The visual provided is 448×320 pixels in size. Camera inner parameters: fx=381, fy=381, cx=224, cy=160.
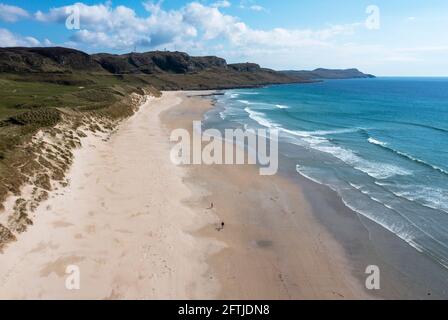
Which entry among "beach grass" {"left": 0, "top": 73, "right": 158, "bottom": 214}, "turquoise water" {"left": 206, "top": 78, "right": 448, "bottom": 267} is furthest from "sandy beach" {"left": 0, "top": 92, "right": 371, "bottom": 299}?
"turquoise water" {"left": 206, "top": 78, "right": 448, "bottom": 267}

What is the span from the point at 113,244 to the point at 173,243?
9.14 ft

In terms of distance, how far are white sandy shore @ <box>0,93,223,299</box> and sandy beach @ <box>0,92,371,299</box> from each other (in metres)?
0.05

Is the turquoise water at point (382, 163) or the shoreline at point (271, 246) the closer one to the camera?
the shoreline at point (271, 246)

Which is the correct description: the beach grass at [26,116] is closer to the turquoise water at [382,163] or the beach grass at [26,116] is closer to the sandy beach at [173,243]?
the sandy beach at [173,243]

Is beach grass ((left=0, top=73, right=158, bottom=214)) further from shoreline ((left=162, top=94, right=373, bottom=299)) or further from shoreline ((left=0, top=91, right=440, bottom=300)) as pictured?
shoreline ((left=162, top=94, right=373, bottom=299))

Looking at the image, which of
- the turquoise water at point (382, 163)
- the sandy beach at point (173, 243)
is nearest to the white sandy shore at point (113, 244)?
the sandy beach at point (173, 243)

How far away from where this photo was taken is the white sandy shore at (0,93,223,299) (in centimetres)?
1464

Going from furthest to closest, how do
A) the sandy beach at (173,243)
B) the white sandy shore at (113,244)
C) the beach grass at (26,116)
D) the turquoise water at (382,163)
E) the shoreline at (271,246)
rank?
1. the turquoise water at (382,163)
2. the beach grass at (26,116)
3. the shoreline at (271,246)
4. the sandy beach at (173,243)
5. the white sandy shore at (113,244)

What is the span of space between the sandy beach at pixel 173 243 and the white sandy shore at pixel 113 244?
0.05 meters

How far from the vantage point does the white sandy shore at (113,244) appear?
1464cm

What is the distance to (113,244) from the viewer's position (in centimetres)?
1777

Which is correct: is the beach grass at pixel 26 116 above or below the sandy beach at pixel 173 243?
above
